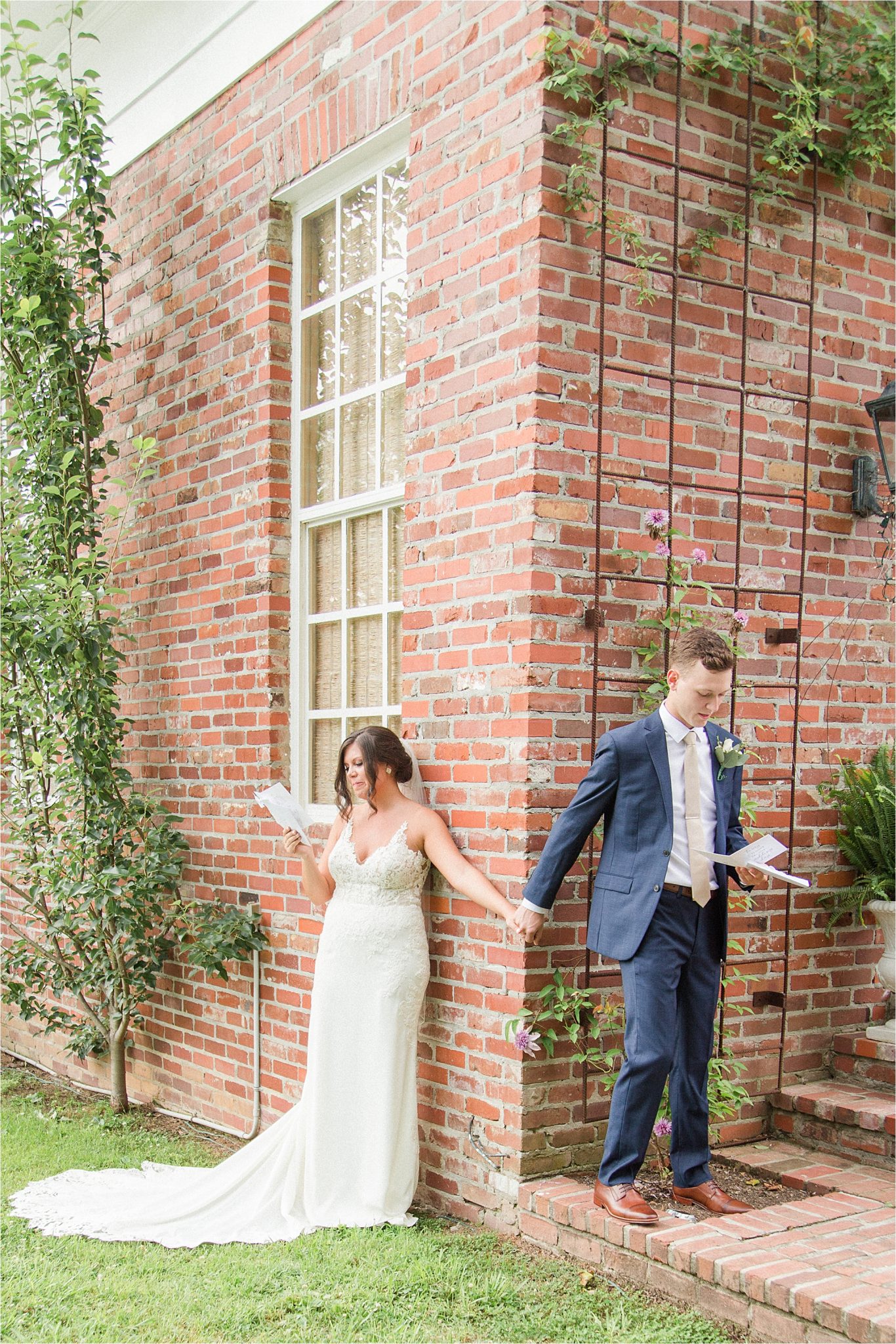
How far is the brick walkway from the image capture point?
3.31 m

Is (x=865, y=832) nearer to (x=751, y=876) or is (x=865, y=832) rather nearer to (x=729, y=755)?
(x=751, y=876)

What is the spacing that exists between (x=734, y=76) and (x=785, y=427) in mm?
1290

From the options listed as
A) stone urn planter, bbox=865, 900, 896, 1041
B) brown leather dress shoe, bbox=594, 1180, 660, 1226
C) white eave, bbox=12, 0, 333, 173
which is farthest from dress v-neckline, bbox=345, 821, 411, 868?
white eave, bbox=12, 0, 333, 173

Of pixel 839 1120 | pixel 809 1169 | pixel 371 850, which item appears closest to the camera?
pixel 809 1169

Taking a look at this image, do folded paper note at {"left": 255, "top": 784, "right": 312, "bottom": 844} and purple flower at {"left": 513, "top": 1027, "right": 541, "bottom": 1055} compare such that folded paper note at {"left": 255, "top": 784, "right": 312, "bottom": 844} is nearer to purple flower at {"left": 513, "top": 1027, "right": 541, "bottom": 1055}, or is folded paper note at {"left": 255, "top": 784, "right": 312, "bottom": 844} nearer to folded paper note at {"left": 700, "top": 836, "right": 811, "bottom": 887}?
purple flower at {"left": 513, "top": 1027, "right": 541, "bottom": 1055}

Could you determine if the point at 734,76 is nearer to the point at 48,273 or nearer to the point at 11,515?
the point at 48,273

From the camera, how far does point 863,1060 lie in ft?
16.1

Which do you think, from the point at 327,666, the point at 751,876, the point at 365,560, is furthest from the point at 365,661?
the point at 751,876

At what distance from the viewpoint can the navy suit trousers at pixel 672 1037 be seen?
3896mm

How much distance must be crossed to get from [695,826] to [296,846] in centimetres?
168

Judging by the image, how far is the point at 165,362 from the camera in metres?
6.72

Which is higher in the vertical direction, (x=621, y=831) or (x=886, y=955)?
(x=621, y=831)

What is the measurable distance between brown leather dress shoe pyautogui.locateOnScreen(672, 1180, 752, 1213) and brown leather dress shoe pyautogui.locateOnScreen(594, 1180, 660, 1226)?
17 cm

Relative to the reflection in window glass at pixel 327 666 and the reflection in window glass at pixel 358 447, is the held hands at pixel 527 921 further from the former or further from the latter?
the reflection in window glass at pixel 358 447
